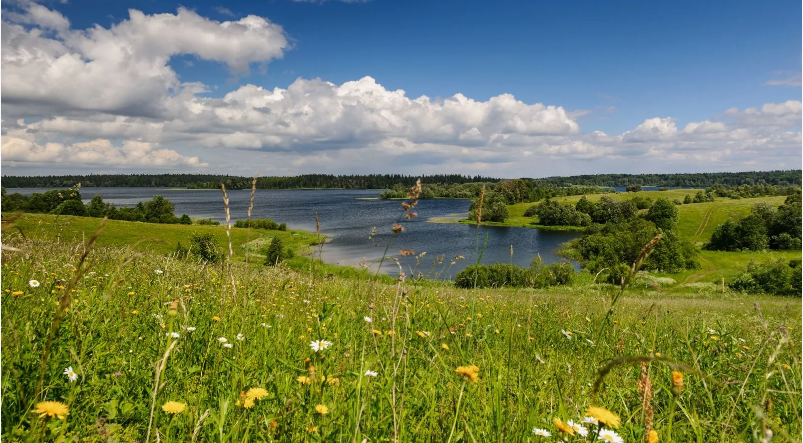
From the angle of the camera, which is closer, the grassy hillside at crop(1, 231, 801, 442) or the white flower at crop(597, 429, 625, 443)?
A: the white flower at crop(597, 429, 625, 443)

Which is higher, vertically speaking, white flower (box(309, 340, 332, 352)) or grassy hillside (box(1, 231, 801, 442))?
white flower (box(309, 340, 332, 352))

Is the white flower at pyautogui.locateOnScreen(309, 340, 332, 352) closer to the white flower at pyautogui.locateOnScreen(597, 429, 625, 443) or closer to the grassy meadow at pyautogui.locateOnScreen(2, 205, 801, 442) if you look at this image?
the grassy meadow at pyautogui.locateOnScreen(2, 205, 801, 442)

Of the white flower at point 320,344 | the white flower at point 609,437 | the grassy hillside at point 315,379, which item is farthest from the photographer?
the white flower at point 320,344

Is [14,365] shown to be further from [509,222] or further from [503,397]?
[509,222]

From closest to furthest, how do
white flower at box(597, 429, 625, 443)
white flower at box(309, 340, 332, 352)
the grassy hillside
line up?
white flower at box(597, 429, 625, 443), the grassy hillside, white flower at box(309, 340, 332, 352)

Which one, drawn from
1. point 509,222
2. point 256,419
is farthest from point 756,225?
point 256,419

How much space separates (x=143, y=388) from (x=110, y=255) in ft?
22.5

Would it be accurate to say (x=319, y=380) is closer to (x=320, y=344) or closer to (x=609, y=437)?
(x=320, y=344)

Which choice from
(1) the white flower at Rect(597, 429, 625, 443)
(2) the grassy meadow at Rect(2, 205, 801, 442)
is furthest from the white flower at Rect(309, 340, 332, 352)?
(1) the white flower at Rect(597, 429, 625, 443)

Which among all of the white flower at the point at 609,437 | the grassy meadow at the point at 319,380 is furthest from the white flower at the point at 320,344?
the white flower at the point at 609,437

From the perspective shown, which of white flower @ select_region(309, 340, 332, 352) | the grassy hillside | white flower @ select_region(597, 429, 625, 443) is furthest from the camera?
white flower @ select_region(309, 340, 332, 352)

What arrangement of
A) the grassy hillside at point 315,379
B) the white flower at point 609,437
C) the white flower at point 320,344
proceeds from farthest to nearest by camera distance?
the white flower at point 320,344, the grassy hillside at point 315,379, the white flower at point 609,437

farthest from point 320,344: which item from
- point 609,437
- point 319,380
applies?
point 609,437

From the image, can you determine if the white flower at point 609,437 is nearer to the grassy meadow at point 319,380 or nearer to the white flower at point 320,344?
the grassy meadow at point 319,380
